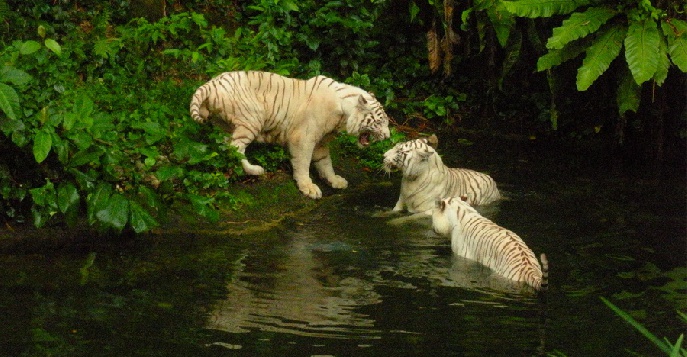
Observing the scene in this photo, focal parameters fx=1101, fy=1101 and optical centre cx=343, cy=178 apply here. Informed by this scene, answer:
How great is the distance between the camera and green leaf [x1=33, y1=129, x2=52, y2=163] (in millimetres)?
7438

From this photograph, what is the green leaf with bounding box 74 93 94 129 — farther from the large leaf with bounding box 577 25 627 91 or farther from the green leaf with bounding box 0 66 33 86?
the large leaf with bounding box 577 25 627 91

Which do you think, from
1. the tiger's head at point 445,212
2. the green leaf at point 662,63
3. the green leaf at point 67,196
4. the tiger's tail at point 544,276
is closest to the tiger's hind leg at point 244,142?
the tiger's head at point 445,212

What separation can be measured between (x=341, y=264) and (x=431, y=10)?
6017mm

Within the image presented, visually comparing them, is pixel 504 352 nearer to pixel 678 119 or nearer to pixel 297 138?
pixel 297 138

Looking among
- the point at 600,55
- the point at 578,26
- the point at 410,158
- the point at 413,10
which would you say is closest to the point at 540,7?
the point at 578,26

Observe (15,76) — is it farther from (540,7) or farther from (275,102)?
(540,7)

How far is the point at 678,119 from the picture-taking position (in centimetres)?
1195

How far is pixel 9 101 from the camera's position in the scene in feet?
24.4

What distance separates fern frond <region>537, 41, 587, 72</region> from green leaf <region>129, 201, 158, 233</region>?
15.5 feet

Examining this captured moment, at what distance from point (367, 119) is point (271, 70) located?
66.0 inches

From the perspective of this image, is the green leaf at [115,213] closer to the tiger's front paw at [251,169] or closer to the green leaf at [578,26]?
the tiger's front paw at [251,169]

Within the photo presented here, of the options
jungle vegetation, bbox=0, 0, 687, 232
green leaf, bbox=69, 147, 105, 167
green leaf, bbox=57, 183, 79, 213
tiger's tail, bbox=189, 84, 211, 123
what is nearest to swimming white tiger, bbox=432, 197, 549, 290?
jungle vegetation, bbox=0, 0, 687, 232

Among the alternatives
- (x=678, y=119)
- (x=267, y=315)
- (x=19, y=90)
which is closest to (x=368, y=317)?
(x=267, y=315)

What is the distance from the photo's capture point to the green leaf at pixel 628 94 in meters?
10.9
